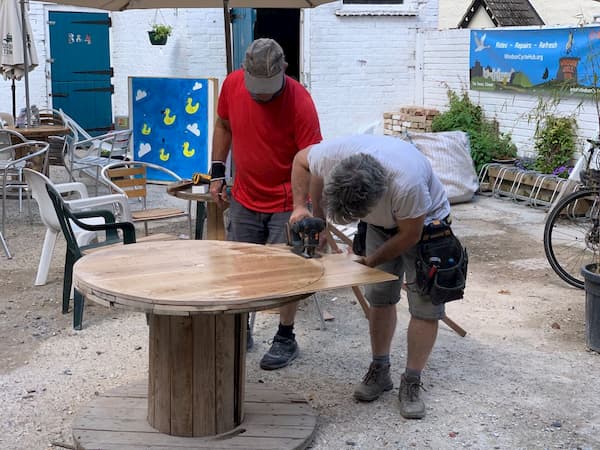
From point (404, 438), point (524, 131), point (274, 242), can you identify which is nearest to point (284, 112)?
point (274, 242)

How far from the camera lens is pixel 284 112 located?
443cm

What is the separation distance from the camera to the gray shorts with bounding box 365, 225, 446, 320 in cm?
395

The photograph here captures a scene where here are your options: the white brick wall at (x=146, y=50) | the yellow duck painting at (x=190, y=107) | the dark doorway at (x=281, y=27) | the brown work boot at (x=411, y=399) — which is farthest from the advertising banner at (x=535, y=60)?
the brown work boot at (x=411, y=399)

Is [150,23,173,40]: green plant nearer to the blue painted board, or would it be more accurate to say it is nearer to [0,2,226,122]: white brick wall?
[0,2,226,122]: white brick wall

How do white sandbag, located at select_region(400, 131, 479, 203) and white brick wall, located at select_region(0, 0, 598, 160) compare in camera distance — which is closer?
white sandbag, located at select_region(400, 131, 479, 203)

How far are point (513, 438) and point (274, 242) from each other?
1.61 m

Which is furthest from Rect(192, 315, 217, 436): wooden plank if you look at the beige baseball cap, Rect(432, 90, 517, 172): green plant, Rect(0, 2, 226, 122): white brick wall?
Rect(0, 2, 226, 122): white brick wall

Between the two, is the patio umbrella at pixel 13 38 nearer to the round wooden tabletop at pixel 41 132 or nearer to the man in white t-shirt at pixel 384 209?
the round wooden tabletop at pixel 41 132

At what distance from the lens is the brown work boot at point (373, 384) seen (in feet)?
13.8

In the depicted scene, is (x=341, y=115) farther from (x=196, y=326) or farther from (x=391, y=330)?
(x=196, y=326)

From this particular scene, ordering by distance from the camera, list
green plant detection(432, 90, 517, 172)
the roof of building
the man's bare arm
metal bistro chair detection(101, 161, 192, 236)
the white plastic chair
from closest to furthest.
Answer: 1. the man's bare arm
2. the white plastic chair
3. metal bistro chair detection(101, 161, 192, 236)
4. green plant detection(432, 90, 517, 172)
5. the roof of building

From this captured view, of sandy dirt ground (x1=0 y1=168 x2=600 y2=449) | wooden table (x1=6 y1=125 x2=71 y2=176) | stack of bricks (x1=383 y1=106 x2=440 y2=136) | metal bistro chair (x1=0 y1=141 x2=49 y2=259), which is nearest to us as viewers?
sandy dirt ground (x1=0 y1=168 x2=600 y2=449)

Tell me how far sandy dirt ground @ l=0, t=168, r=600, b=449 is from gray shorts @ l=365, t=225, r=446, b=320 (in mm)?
529

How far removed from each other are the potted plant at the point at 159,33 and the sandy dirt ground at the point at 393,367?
5.37 meters
